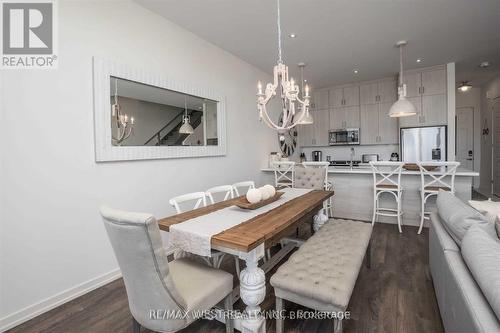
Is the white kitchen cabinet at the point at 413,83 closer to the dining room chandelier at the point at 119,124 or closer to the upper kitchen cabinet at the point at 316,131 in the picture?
the upper kitchen cabinet at the point at 316,131

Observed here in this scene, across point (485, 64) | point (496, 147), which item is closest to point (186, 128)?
point (485, 64)

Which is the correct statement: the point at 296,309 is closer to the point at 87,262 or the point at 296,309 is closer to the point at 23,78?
the point at 87,262

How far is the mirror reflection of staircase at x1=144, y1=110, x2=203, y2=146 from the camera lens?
2836 millimetres

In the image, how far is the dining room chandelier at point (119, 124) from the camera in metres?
2.43

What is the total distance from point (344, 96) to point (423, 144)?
80.9 inches

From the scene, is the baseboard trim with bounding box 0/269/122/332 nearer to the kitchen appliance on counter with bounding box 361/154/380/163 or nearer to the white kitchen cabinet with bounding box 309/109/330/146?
the white kitchen cabinet with bounding box 309/109/330/146

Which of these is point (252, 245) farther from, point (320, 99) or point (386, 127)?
point (320, 99)

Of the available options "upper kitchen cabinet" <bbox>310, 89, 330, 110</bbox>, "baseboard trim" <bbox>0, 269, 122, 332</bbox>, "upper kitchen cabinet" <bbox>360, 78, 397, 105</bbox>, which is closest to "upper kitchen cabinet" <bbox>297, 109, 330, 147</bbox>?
"upper kitchen cabinet" <bbox>310, 89, 330, 110</bbox>

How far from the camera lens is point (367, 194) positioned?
4121 mm

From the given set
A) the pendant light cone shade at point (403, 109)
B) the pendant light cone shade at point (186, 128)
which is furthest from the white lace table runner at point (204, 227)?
the pendant light cone shade at point (403, 109)

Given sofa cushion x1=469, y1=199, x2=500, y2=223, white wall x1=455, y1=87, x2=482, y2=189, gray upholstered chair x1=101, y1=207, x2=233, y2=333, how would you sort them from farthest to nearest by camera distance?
white wall x1=455, y1=87, x2=482, y2=189 < sofa cushion x1=469, y1=199, x2=500, y2=223 < gray upholstered chair x1=101, y1=207, x2=233, y2=333

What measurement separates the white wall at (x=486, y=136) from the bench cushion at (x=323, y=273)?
629 cm

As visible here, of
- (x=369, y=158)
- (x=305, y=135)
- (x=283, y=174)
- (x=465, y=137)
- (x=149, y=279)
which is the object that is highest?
(x=305, y=135)

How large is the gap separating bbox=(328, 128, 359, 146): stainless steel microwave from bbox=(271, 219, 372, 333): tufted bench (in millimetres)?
4384
